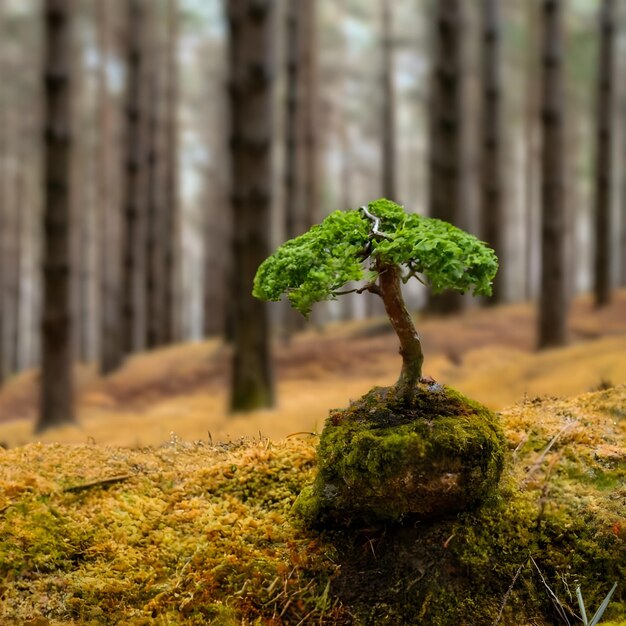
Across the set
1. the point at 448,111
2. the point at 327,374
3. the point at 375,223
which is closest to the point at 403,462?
the point at 375,223

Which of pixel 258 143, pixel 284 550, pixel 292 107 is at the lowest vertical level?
pixel 284 550

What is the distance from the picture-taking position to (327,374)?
1109 cm

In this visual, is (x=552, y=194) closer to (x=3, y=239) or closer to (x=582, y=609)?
(x=582, y=609)

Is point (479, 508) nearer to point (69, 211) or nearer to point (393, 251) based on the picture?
point (393, 251)

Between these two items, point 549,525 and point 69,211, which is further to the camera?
point 69,211

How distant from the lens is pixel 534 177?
27594mm

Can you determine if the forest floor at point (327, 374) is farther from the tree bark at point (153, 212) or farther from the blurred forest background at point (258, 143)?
the tree bark at point (153, 212)

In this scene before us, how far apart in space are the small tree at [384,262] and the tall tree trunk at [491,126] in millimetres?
12346

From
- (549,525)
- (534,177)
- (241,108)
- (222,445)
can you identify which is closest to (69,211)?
(241,108)

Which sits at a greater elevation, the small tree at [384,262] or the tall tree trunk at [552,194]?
the tall tree trunk at [552,194]

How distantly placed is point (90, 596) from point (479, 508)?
1557mm

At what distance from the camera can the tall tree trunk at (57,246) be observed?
923 cm

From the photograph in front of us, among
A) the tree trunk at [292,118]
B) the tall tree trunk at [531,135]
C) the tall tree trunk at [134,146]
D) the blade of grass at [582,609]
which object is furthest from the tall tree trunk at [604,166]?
the blade of grass at [582,609]

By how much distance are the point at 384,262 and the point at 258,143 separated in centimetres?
629
